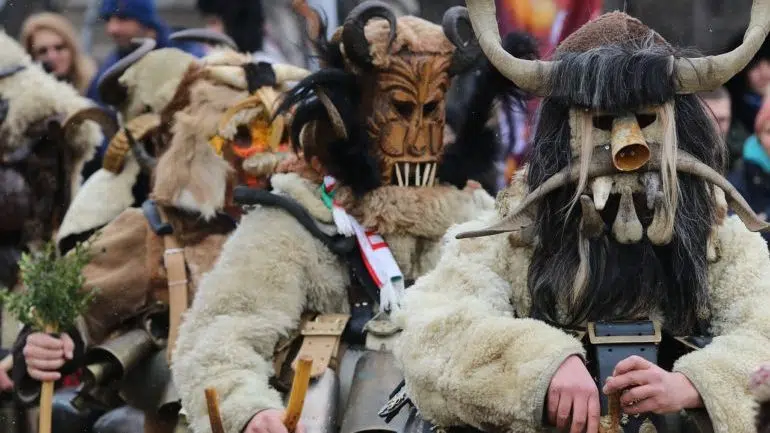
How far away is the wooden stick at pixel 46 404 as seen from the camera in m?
6.25

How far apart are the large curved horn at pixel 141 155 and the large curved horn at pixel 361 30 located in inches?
74.1

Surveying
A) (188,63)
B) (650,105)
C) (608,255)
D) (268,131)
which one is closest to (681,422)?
(608,255)

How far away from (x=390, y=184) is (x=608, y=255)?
165cm

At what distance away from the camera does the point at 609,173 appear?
171 inches

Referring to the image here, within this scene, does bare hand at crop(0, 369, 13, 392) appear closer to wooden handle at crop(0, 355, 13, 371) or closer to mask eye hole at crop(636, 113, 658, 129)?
wooden handle at crop(0, 355, 13, 371)

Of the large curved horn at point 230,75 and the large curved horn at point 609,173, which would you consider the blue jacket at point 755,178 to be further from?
the large curved horn at point 609,173

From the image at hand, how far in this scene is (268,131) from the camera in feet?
22.5

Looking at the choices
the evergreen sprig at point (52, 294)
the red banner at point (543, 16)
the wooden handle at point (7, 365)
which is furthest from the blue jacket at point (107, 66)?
the evergreen sprig at point (52, 294)

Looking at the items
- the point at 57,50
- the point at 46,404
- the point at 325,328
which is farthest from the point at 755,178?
the point at 57,50

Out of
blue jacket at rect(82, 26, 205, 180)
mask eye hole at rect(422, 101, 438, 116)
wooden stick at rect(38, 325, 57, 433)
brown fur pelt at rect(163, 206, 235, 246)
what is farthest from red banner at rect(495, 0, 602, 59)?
wooden stick at rect(38, 325, 57, 433)

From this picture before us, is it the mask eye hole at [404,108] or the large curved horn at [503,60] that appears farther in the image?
the mask eye hole at [404,108]

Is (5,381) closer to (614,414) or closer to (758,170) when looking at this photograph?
(758,170)

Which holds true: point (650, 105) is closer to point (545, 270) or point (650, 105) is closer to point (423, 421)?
point (545, 270)

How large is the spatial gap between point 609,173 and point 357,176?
5.52ft
